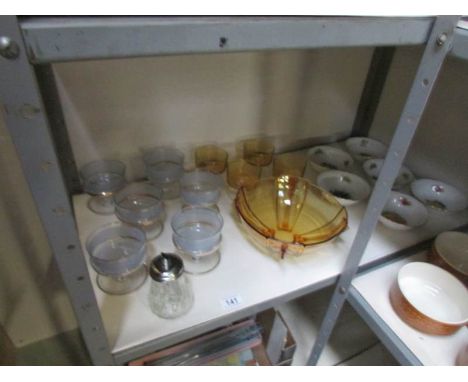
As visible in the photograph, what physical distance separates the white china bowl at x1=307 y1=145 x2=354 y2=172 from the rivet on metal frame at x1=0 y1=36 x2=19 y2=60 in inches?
32.8

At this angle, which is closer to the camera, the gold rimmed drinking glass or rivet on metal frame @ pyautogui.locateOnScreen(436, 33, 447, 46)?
rivet on metal frame @ pyautogui.locateOnScreen(436, 33, 447, 46)

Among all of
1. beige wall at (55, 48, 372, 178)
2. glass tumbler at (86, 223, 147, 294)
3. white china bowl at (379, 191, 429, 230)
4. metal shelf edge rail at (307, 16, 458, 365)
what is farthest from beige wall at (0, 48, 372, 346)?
metal shelf edge rail at (307, 16, 458, 365)

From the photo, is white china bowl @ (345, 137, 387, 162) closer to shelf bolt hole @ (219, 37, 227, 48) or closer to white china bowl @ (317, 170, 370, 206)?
white china bowl @ (317, 170, 370, 206)

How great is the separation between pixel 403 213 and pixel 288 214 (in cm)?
32

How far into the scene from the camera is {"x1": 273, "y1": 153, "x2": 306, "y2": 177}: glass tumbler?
900 millimetres

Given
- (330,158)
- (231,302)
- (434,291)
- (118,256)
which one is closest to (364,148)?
(330,158)

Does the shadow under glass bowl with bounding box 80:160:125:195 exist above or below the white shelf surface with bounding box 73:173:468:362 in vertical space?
above

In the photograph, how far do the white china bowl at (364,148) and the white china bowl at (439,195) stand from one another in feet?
0.50

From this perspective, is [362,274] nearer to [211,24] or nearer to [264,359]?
[264,359]

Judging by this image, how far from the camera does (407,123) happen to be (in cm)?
47

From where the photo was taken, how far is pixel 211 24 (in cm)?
29

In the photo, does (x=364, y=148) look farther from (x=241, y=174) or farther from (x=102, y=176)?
(x=102, y=176)
